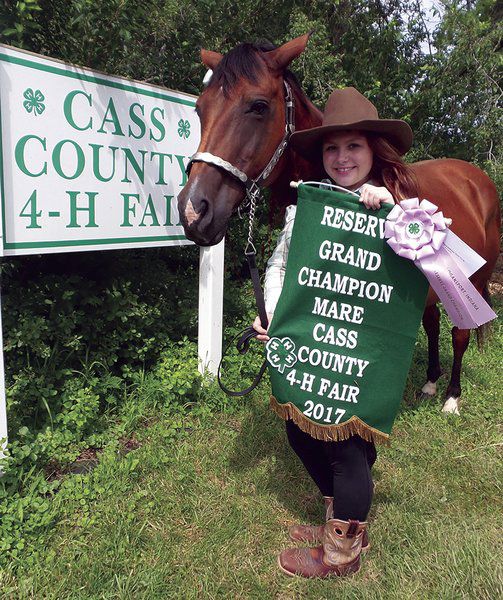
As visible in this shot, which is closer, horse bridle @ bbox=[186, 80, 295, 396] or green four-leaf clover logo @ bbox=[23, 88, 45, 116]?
horse bridle @ bbox=[186, 80, 295, 396]

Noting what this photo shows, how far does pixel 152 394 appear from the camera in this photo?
3096mm

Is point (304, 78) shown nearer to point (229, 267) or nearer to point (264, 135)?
point (229, 267)

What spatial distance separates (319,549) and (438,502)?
2.60ft

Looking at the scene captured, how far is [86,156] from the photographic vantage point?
241 cm

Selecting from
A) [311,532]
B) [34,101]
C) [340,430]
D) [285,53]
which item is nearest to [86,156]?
[34,101]

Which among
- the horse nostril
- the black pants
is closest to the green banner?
the black pants

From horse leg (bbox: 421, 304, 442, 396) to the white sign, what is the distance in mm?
2174

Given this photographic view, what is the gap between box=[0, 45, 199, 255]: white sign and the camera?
2096 millimetres

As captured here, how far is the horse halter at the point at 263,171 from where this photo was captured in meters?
1.79

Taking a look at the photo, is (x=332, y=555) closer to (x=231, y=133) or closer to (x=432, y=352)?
(x=231, y=133)

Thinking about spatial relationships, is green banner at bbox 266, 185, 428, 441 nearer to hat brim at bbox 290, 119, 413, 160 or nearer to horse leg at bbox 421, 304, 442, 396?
hat brim at bbox 290, 119, 413, 160

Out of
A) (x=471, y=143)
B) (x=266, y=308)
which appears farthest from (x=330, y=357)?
(x=471, y=143)

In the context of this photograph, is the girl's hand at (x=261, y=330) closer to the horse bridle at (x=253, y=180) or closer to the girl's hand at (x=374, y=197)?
the horse bridle at (x=253, y=180)

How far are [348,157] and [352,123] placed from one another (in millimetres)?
143
